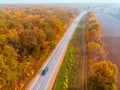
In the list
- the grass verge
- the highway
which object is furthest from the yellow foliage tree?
the highway

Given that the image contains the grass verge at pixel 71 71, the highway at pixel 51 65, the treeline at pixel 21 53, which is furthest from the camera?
the grass verge at pixel 71 71

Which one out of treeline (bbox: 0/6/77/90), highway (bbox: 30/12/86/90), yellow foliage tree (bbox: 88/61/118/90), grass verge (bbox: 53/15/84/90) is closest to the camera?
yellow foliage tree (bbox: 88/61/118/90)

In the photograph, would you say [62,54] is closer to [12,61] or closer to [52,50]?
[52,50]

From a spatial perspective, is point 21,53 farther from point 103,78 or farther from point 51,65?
point 103,78

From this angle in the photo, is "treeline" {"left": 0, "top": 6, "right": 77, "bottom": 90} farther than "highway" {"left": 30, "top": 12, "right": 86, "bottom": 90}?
No

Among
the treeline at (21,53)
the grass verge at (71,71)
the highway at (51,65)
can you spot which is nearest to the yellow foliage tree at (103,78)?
the grass verge at (71,71)

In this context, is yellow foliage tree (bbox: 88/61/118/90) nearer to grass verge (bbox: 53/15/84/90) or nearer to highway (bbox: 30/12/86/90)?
grass verge (bbox: 53/15/84/90)

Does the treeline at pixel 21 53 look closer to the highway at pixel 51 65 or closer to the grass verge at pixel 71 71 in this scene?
the highway at pixel 51 65

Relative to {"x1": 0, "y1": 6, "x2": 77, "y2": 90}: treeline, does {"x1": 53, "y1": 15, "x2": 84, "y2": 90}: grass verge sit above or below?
below

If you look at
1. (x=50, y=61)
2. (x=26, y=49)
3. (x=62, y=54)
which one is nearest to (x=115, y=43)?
(x=62, y=54)


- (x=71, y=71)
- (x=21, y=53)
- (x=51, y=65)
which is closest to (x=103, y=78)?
(x=71, y=71)

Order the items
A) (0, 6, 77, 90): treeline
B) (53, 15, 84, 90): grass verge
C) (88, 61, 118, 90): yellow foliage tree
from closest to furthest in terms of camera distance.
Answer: (88, 61, 118, 90): yellow foliage tree
(0, 6, 77, 90): treeline
(53, 15, 84, 90): grass verge

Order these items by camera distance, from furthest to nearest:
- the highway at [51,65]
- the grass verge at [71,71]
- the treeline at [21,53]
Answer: the grass verge at [71,71], the highway at [51,65], the treeline at [21,53]
